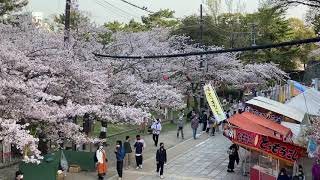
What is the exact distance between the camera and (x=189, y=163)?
22125mm

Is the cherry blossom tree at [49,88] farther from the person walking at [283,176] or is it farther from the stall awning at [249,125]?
the person walking at [283,176]

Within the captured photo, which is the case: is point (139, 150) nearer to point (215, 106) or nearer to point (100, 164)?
point (100, 164)

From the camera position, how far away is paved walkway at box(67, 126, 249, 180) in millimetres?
19328

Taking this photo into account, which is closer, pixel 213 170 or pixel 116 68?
pixel 213 170

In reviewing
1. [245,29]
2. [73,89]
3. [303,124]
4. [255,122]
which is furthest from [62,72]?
[245,29]

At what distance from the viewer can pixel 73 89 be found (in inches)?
720

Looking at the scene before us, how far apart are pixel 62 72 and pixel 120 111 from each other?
9.98 feet

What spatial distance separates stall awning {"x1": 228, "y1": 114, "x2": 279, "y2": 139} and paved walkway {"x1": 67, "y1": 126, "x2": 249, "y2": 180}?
2631 millimetres

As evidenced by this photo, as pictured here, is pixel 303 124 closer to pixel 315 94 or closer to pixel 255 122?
pixel 255 122

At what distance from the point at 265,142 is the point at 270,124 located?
2.01 meters

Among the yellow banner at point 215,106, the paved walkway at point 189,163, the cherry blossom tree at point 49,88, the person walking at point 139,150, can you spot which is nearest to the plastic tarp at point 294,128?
the yellow banner at point 215,106

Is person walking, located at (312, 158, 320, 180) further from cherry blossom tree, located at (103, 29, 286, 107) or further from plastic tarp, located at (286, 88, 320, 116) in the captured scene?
cherry blossom tree, located at (103, 29, 286, 107)

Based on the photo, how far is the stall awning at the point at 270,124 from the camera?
15.6m

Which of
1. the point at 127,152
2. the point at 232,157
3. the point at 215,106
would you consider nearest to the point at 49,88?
the point at 127,152
